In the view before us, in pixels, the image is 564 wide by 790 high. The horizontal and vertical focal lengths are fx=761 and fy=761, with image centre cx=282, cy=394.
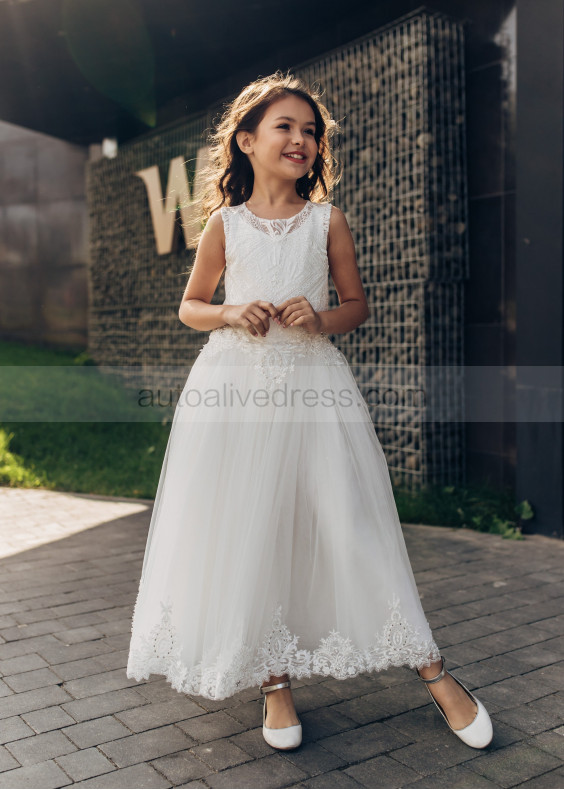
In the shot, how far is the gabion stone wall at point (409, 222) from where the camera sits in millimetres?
5312

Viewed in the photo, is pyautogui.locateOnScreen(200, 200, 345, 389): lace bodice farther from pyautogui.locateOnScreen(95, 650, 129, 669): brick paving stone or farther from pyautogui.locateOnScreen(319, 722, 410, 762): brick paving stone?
pyautogui.locateOnScreen(95, 650, 129, 669): brick paving stone

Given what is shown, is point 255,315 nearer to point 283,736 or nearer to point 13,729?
point 283,736

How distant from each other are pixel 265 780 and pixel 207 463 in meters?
0.90

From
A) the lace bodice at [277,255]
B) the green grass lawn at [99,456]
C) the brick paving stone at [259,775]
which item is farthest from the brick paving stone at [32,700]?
the green grass lawn at [99,456]

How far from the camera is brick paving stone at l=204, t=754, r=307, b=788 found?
206 centimetres

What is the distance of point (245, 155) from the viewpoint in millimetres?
2672

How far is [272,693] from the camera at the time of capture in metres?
2.32

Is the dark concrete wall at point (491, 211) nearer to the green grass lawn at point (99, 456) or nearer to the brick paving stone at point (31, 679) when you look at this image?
the green grass lawn at point (99, 456)

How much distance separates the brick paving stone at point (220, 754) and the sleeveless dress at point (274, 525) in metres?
0.19

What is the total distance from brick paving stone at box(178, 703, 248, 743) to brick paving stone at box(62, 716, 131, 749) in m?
0.19

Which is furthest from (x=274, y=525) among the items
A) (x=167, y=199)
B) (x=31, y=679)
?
(x=167, y=199)

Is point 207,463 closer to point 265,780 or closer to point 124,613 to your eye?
point 265,780

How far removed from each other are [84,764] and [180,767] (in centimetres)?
28

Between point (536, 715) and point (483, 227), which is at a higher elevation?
point (483, 227)
